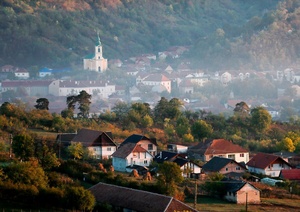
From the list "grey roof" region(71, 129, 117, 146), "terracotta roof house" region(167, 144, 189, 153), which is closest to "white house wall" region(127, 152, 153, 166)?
"grey roof" region(71, 129, 117, 146)

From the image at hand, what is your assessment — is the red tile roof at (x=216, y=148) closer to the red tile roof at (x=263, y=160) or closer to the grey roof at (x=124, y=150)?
the red tile roof at (x=263, y=160)

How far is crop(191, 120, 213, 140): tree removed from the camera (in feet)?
106

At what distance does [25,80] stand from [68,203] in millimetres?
47958

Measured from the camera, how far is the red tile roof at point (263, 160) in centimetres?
2706

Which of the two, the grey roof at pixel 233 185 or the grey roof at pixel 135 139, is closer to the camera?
the grey roof at pixel 233 185

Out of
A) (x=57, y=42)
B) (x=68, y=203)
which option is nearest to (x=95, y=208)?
(x=68, y=203)

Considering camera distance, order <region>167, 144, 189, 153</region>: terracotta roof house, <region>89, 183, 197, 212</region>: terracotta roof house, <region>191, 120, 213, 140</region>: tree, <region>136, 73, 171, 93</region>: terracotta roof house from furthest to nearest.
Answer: <region>136, 73, 171, 93</region>: terracotta roof house < <region>191, 120, 213, 140</region>: tree < <region>167, 144, 189, 153</region>: terracotta roof house < <region>89, 183, 197, 212</region>: terracotta roof house

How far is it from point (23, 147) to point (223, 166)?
571 cm

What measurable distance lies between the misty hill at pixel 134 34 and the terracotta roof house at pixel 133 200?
54153mm

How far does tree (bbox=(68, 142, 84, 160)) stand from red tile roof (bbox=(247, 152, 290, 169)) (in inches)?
199

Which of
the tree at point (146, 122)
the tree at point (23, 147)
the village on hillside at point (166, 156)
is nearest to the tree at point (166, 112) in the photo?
the tree at point (146, 122)

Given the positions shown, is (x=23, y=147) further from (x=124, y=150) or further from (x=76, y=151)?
(x=124, y=150)

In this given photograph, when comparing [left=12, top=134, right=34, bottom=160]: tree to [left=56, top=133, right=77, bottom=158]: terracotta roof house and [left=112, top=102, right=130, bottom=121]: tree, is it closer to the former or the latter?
[left=56, top=133, right=77, bottom=158]: terracotta roof house

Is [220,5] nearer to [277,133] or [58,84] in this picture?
[58,84]
